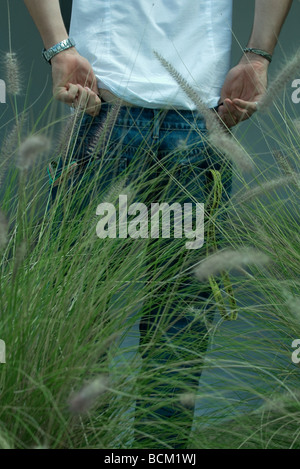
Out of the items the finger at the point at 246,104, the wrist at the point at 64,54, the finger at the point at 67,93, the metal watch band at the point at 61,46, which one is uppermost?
the metal watch band at the point at 61,46

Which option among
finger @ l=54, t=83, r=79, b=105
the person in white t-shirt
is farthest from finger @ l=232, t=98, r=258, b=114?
finger @ l=54, t=83, r=79, b=105

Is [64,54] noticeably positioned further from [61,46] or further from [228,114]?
[228,114]

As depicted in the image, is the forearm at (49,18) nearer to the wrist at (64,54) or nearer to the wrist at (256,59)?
the wrist at (64,54)

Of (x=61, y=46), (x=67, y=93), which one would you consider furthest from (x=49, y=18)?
(x=67, y=93)

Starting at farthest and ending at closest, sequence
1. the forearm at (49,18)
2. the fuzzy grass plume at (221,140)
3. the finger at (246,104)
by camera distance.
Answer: the forearm at (49,18) < the finger at (246,104) < the fuzzy grass plume at (221,140)

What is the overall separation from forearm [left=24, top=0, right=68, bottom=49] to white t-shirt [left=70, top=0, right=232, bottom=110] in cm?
5

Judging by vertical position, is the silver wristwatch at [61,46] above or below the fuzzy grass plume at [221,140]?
above

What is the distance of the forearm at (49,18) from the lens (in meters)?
1.17

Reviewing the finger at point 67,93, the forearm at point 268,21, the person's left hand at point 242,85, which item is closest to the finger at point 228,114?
the person's left hand at point 242,85

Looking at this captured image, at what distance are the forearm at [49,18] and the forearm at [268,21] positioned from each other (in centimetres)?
37

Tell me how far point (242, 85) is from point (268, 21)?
0.13 meters

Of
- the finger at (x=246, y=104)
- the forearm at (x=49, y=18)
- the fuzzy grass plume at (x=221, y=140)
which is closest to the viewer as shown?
the fuzzy grass plume at (x=221, y=140)

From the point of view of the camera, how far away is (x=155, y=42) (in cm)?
122
